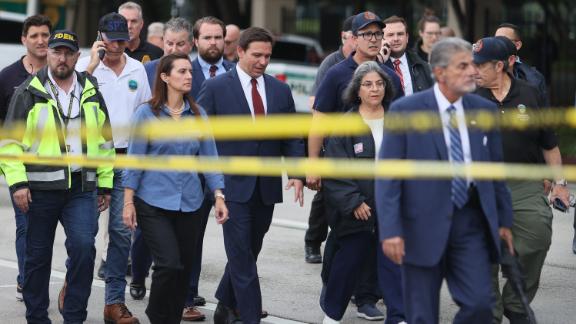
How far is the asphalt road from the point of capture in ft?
29.1

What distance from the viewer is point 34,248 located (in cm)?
787

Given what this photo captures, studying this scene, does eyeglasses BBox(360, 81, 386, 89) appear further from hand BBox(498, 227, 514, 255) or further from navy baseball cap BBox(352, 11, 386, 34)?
hand BBox(498, 227, 514, 255)

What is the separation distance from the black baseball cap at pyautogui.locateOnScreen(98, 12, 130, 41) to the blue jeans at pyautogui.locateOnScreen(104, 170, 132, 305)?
100 centimetres

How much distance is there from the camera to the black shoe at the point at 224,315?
8.35 metres

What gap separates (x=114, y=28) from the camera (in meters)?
8.92

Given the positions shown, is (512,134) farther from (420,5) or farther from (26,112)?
(420,5)

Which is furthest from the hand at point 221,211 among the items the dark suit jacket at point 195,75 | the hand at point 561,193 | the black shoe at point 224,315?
the hand at point 561,193

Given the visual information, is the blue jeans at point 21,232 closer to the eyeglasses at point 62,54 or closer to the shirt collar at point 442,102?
the eyeglasses at point 62,54

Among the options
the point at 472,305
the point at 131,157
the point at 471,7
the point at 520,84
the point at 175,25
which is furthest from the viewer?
the point at 471,7

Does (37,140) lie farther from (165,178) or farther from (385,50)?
(385,50)

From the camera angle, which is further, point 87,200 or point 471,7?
point 471,7

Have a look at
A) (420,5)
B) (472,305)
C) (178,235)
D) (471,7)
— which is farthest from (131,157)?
(420,5)

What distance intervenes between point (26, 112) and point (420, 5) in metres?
28.3

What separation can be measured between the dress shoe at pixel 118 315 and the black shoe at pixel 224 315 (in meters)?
0.52
